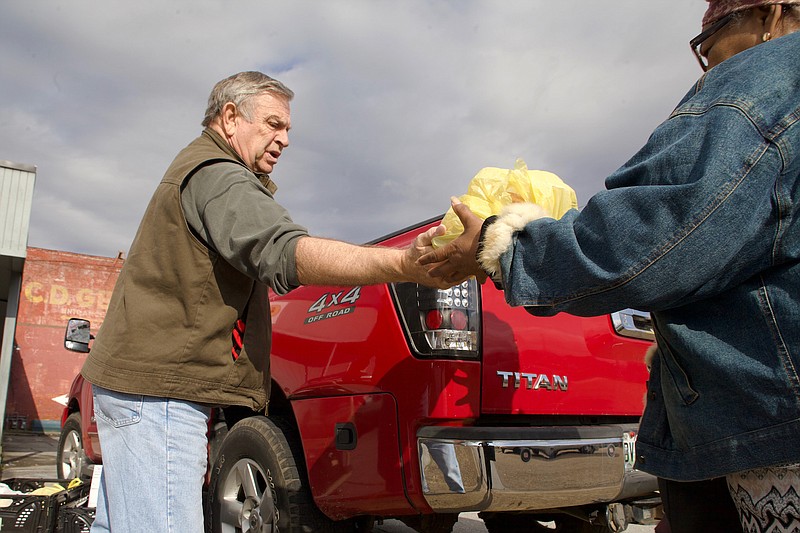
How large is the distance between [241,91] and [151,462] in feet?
4.33

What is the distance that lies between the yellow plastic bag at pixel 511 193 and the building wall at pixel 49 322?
18.9m

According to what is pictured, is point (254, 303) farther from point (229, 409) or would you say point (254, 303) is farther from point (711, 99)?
A: point (229, 409)

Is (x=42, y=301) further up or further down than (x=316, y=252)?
further up

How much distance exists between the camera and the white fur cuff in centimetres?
150

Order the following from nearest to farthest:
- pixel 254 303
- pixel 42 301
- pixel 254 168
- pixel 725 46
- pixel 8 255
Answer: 1. pixel 725 46
2. pixel 254 303
3. pixel 254 168
4. pixel 8 255
5. pixel 42 301

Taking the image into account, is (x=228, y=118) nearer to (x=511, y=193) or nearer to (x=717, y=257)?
(x=511, y=193)

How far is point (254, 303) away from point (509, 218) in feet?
3.39

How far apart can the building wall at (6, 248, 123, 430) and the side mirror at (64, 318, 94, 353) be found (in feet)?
48.2

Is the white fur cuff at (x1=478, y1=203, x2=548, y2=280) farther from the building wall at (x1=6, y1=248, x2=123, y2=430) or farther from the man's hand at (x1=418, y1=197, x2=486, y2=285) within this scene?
the building wall at (x1=6, y1=248, x2=123, y2=430)

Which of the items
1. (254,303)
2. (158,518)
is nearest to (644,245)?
(254,303)

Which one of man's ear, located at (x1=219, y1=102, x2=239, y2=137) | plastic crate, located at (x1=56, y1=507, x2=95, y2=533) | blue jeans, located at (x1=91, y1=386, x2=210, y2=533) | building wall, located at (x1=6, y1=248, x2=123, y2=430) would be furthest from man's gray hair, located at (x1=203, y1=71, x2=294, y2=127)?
building wall, located at (x1=6, y1=248, x2=123, y2=430)

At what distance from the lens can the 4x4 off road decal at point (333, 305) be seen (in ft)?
9.50

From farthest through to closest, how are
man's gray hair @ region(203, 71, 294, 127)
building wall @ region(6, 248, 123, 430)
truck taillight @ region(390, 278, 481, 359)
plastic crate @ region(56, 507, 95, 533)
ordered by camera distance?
building wall @ region(6, 248, 123, 430) < plastic crate @ region(56, 507, 95, 533) < truck taillight @ region(390, 278, 481, 359) < man's gray hair @ region(203, 71, 294, 127)

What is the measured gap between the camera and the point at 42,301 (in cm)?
2048
